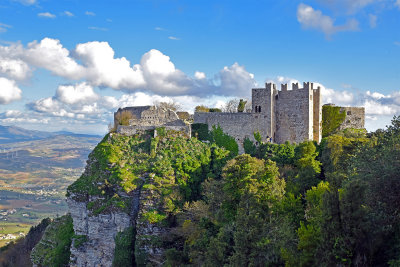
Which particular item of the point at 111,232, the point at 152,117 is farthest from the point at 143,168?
the point at 152,117

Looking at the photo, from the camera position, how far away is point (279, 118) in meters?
39.7

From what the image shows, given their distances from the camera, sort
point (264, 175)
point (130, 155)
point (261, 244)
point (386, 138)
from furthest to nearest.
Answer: point (130, 155) → point (264, 175) → point (386, 138) → point (261, 244)

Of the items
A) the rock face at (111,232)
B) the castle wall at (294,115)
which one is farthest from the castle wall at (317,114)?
the rock face at (111,232)

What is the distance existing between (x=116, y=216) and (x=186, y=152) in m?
10.1

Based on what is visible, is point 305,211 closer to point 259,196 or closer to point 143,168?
point 259,196

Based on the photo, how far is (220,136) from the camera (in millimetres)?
42219

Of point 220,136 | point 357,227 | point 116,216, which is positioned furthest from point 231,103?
point 357,227

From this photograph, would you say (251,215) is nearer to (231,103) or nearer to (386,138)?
(386,138)

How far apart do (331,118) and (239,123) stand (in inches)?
413

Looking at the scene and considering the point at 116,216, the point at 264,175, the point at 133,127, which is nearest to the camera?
the point at 264,175

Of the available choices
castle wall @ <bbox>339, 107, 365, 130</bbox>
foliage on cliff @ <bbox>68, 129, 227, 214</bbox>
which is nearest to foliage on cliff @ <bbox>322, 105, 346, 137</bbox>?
castle wall @ <bbox>339, 107, 365, 130</bbox>

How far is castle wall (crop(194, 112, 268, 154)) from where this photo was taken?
3988cm

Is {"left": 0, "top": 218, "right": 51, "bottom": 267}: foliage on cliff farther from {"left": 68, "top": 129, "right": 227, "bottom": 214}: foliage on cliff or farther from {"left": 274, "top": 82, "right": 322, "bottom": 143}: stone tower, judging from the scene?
{"left": 274, "top": 82, "right": 322, "bottom": 143}: stone tower

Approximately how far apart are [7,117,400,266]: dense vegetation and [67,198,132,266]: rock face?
873 millimetres
